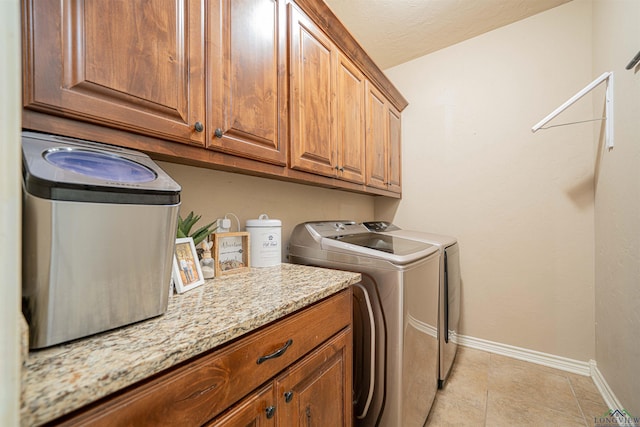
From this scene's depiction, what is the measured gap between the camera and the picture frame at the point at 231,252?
1.10m

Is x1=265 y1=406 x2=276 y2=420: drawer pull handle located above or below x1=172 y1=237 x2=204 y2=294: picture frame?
below

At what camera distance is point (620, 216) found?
55.5 inches

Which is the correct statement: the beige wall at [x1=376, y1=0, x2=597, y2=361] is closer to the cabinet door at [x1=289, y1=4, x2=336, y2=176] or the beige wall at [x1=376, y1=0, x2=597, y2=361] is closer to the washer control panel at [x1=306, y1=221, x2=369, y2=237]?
the washer control panel at [x1=306, y1=221, x2=369, y2=237]

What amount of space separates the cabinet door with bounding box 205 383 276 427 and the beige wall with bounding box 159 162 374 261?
0.81 m

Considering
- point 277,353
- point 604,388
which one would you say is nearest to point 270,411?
point 277,353

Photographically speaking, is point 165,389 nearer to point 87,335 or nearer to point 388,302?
point 87,335

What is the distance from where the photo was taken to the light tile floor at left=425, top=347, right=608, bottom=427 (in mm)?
1461

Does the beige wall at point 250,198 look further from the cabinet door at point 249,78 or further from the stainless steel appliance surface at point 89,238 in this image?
the stainless steel appliance surface at point 89,238

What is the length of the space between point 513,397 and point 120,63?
2566 mm

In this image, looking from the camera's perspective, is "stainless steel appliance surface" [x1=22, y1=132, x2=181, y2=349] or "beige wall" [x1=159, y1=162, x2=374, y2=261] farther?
"beige wall" [x1=159, y1=162, x2=374, y2=261]

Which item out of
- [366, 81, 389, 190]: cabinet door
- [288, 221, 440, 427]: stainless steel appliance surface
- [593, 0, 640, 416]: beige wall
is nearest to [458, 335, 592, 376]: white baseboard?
[593, 0, 640, 416]: beige wall

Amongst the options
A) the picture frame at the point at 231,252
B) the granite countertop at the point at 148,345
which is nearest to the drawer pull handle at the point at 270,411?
the granite countertop at the point at 148,345

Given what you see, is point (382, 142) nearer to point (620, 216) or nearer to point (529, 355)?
point (620, 216)

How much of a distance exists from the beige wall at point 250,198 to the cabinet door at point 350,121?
0.35 metres
